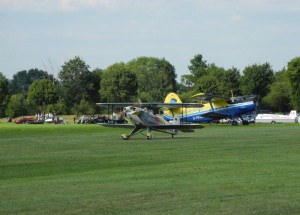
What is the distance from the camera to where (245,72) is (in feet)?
417

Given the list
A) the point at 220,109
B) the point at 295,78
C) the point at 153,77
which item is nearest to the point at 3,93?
the point at 153,77

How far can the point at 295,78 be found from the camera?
11238cm

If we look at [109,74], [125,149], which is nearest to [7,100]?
[109,74]

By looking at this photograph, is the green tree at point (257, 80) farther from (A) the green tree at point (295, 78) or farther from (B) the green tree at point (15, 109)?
(B) the green tree at point (15, 109)

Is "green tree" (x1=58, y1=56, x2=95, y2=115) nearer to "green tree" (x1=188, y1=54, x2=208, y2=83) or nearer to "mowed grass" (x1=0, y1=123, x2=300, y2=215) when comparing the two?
"green tree" (x1=188, y1=54, x2=208, y2=83)

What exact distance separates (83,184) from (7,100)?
424ft

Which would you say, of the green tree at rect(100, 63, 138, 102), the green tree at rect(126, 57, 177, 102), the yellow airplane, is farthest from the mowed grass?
the green tree at rect(126, 57, 177, 102)

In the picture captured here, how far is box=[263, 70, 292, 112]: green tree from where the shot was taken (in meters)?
120

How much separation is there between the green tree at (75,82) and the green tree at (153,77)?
42.6ft

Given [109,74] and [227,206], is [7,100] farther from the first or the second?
[227,206]

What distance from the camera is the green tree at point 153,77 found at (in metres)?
151

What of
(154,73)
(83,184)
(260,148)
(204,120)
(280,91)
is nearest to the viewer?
(83,184)

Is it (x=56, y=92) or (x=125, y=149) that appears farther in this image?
(x=56, y=92)

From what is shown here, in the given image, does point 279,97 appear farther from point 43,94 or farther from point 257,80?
point 43,94
